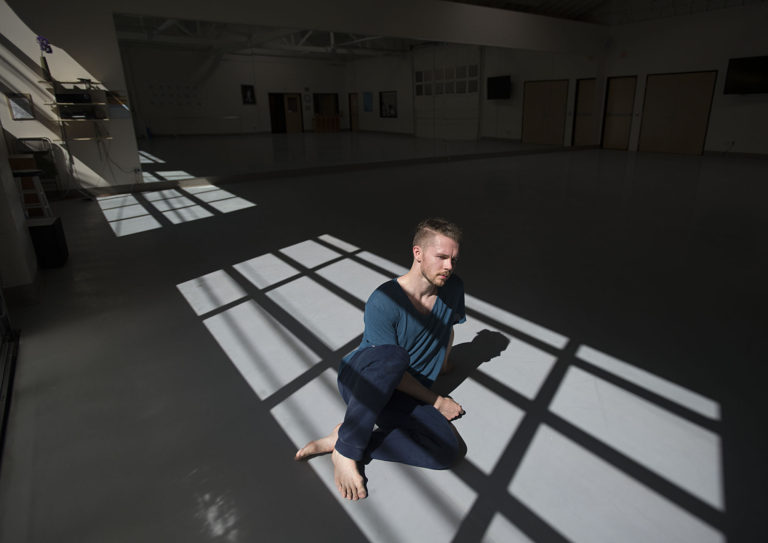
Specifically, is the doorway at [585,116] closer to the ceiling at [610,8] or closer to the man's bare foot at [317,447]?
the ceiling at [610,8]

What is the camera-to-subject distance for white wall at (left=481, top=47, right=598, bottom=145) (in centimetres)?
1432

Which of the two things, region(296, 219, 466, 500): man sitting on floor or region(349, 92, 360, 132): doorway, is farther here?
region(349, 92, 360, 132): doorway

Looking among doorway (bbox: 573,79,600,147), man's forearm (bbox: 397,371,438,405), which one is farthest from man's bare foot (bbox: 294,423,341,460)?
doorway (bbox: 573,79,600,147)

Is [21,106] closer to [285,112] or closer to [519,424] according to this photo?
[519,424]

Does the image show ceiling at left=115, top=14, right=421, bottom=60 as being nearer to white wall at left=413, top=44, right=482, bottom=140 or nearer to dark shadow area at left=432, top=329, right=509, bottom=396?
white wall at left=413, top=44, right=482, bottom=140

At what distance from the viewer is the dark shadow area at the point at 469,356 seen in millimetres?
2539

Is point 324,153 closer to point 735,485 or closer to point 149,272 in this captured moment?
point 149,272

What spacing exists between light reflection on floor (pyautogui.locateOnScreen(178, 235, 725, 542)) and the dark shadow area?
0.04 meters

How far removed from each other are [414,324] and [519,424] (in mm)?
744

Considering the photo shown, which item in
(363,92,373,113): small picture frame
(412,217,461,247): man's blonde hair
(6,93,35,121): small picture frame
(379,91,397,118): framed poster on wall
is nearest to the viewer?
(412,217,461,247): man's blonde hair

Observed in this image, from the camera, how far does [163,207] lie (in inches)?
283

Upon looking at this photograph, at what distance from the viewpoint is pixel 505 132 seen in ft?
54.7

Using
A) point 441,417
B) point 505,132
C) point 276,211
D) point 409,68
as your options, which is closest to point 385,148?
point 505,132

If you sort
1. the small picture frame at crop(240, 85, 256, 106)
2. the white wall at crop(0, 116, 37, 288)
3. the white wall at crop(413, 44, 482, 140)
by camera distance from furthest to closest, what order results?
the small picture frame at crop(240, 85, 256, 106) < the white wall at crop(413, 44, 482, 140) < the white wall at crop(0, 116, 37, 288)
